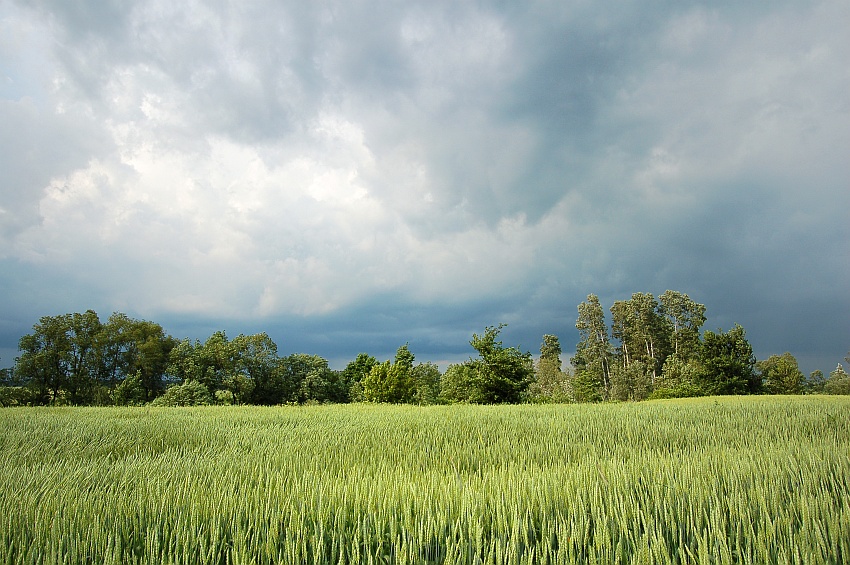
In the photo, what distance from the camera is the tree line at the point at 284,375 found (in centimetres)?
3080

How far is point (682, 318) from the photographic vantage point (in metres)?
55.0

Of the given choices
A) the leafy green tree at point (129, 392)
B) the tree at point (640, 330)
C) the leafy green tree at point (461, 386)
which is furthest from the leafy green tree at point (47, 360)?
the tree at point (640, 330)

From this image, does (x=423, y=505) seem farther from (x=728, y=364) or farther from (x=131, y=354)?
(x=131, y=354)

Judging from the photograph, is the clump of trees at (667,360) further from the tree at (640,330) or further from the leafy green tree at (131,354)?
the leafy green tree at (131,354)

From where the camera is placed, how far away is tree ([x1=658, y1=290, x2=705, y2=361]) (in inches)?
2031

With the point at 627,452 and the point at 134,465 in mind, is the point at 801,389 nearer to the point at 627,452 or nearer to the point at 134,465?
the point at 627,452

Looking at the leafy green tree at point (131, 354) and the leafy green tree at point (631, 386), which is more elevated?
the leafy green tree at point (131, 354)

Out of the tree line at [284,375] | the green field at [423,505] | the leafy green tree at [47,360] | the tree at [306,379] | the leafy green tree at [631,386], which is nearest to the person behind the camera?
the green field at [423,505]

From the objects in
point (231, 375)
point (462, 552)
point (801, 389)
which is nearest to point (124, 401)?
point (231, 375)

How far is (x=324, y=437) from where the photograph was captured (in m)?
7.32

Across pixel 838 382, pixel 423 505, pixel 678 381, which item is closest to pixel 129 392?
pixel 423 505

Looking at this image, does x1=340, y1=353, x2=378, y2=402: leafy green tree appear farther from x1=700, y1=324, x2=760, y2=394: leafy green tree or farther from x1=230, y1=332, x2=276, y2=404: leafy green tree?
x1=700, y1=324, x2=760, y2=394: leafy green tree

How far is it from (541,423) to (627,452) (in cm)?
299

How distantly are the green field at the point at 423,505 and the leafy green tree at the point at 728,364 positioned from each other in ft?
114
